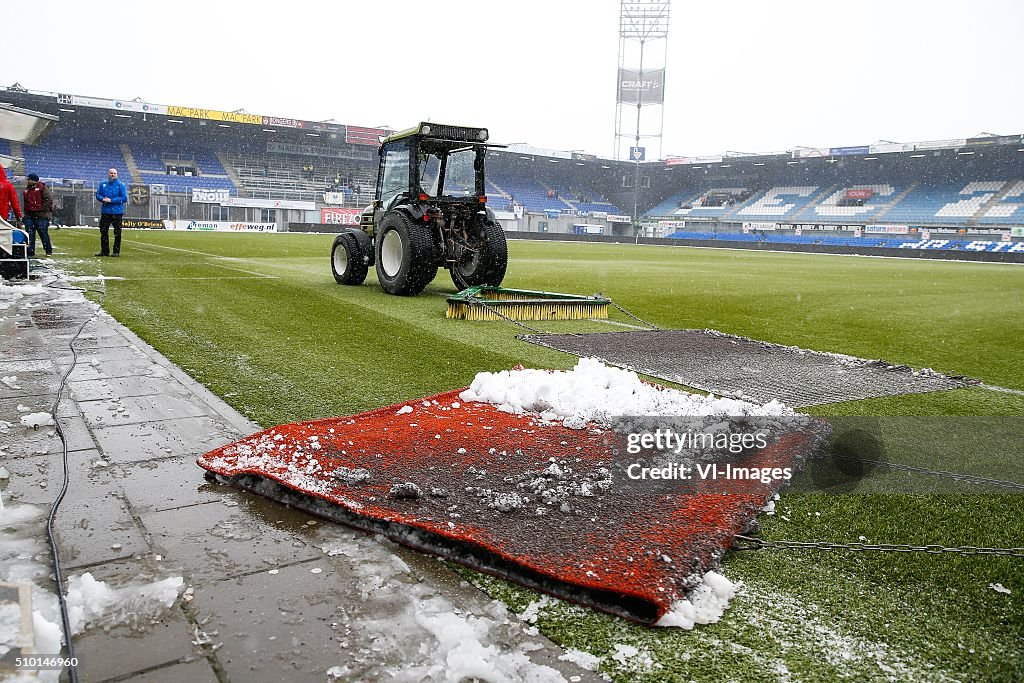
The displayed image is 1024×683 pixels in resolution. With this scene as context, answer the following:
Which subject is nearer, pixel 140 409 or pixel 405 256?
pixel 140 409

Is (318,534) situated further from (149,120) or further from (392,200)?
(149,120)

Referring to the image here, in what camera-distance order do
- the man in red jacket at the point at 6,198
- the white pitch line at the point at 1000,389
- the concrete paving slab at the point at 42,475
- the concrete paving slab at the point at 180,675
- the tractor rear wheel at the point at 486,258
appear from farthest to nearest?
the man in red jacket at the point at 6,198
the tractor rear wheel at the point at 486,258
the white pitch line at the point at 1000,389
the concrete paving slab at the point at 42,475
the concrete paving slab at the point at 180,675

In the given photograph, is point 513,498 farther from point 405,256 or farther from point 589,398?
point 405,256

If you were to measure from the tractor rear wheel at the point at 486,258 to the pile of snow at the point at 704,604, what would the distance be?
7.60 meters

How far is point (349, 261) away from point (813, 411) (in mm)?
7714

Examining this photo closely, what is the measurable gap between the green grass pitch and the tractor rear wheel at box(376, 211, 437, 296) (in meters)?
0.30

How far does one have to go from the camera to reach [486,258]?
941 cm

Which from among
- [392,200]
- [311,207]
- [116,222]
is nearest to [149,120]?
[311,207]

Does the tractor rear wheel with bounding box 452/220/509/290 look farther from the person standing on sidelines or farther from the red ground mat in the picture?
the person standing on sidelines

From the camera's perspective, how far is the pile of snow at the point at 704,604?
183cm

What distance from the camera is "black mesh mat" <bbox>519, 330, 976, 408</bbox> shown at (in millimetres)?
4453

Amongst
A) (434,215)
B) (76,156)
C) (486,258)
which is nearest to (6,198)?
(434,215)

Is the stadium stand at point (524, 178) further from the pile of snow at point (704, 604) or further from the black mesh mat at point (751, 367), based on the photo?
the pile of snow at point (704, 604)

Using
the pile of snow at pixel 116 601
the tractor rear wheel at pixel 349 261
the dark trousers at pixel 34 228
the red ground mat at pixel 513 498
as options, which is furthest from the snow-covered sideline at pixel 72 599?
the dark trousers at pixel 34 228
